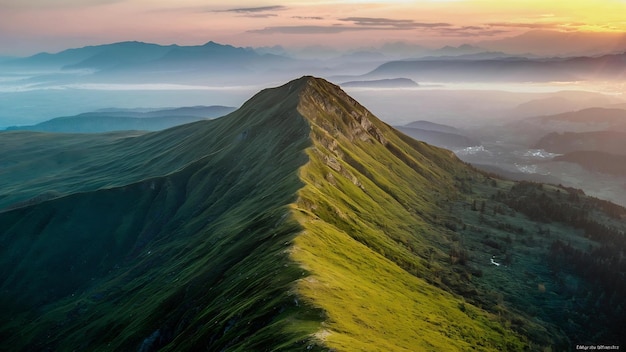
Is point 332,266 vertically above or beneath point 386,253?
above

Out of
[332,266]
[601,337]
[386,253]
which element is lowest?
[601,337]

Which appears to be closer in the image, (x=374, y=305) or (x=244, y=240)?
(x=374, y=305)

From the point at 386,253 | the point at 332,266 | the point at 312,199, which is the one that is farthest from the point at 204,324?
the point at 386,253

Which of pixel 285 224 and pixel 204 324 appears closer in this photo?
pixel 204 324

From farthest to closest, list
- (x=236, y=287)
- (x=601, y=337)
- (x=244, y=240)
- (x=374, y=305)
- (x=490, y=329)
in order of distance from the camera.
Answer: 1. (x=601, y=337)
2. (x=244, y=240)
3. (x=490, y=329)
4. (x=236, y=287)
5. (x=374, y=305)

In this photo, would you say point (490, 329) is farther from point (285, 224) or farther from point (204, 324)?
point (204, 324)

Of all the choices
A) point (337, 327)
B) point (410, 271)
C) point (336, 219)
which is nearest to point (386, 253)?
point (410, 271)

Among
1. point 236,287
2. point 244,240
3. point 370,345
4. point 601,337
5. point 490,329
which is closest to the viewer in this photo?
point 370,345

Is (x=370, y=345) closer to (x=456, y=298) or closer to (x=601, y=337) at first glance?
(x=456, y=298)

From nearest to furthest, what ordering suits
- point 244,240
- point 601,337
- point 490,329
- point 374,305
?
point 374,305
point 490,329
point 244,240
point 601,337
